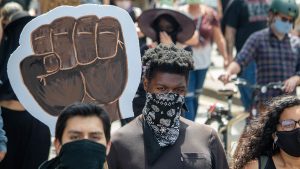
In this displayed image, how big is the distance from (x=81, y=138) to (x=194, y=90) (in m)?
5.86

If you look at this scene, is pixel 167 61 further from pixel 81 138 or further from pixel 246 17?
pixel 246 17

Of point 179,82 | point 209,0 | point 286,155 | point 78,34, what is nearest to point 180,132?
point 179,82

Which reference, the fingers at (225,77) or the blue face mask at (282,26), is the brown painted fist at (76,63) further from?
the blue face mask at (282,26)

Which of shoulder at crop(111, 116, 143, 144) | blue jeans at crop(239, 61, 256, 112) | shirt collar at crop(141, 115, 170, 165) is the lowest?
blue jeans at crop(239, 61, 256, 112)

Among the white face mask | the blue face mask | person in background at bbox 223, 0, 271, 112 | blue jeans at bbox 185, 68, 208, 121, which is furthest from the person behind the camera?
person in background at bbox 223, 0, 271, 112

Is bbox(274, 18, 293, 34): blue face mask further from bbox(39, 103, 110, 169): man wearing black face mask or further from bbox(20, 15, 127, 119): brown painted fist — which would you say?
bbox(39, 103, 110, 169): man wearing black face mask

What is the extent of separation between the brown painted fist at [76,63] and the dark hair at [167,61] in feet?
1.40

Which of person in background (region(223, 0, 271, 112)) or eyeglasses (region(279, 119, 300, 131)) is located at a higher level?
eyeglasses (region(279, 119, 300, 131))

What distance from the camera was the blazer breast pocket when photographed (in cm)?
493

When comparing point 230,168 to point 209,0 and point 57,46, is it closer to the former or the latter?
point 57,46

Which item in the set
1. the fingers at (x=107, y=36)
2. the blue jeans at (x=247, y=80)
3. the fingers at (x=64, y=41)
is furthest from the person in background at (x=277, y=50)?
the fingers at (x=64, y=41)

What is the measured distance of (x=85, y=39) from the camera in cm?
560

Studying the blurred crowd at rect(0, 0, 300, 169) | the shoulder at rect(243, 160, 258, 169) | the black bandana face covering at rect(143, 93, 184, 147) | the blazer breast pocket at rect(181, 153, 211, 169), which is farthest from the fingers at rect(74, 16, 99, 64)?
the shoulder at rect(243, 160, 258, 169)

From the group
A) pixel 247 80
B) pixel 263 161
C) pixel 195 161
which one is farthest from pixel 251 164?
pixel 247 80
